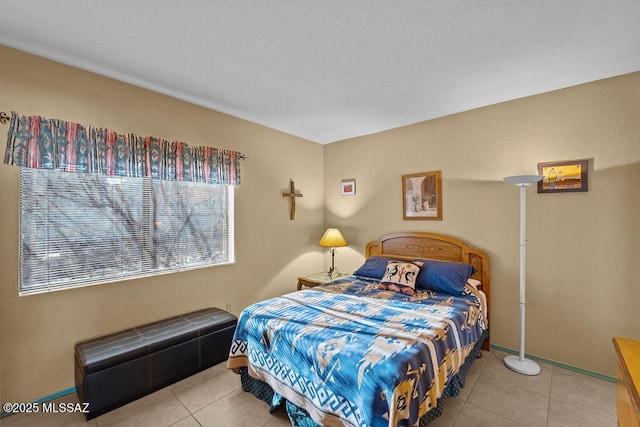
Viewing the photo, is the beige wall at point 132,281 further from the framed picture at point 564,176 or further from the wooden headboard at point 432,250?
the framed picture at point 564,176

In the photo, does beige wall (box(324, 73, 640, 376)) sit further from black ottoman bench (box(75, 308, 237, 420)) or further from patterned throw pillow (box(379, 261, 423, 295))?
black ottoman bench (box(75, 308, 237, 420))

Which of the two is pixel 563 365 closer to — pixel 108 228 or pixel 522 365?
pixel 522 365

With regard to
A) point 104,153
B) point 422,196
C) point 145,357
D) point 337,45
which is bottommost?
point 145,357

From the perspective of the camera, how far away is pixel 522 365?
259cm

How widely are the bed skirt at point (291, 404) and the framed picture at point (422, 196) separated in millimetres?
1534

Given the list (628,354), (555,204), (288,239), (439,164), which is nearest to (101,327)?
(288,239)

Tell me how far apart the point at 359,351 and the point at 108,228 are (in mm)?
2300

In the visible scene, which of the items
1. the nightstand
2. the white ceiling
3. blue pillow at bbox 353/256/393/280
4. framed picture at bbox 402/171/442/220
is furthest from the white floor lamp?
the nightstand

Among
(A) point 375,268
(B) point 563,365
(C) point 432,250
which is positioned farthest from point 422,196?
(B) point 563,365

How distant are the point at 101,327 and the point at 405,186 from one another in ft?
11.4

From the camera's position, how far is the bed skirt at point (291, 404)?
178 centimetres

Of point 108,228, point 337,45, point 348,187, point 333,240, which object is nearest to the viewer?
point 337,45

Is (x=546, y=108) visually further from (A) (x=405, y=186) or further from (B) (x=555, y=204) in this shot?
(A) (x=405, y=186)

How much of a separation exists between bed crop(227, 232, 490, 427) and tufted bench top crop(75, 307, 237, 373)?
52 centimetres
